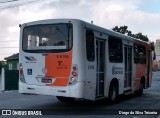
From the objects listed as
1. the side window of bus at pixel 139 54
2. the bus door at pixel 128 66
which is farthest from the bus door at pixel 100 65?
the side window of bus at pixel 139 54

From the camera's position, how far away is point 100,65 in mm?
14359

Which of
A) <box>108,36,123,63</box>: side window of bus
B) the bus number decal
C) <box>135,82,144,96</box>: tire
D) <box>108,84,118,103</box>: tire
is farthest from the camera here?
<box>135,82,144,96</box>: tire

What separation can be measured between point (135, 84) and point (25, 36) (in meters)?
7.25

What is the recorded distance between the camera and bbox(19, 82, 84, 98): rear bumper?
12461mm

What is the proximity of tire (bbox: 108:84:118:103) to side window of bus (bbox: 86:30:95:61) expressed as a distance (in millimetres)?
2532

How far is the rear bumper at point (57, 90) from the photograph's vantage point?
12.5 metres

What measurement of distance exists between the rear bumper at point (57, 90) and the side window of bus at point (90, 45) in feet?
3.87

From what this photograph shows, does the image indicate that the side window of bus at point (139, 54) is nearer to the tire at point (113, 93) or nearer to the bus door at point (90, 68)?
the tire at point (113, 93)

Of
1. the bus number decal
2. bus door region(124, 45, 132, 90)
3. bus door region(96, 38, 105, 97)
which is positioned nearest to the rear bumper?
bus door region(96, 38, 105, 97)

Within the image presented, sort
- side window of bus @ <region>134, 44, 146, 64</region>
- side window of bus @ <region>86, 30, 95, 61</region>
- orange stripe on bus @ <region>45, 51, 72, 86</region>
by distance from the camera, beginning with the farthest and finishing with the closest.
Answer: side window of bus @ <region>134, 44, 146, 64</region>
side window of bus @ <region>86, 30, 95, 61</region>
orange stripe on bus @ <region>45, 51, 72, 86</region>

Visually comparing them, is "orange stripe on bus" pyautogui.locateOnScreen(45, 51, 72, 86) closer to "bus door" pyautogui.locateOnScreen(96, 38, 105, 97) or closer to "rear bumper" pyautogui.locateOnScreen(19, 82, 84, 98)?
"rear bumper" pyautogui.locateOnScreen(19, 82, 84, 98)

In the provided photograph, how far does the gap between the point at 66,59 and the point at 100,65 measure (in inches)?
78.7

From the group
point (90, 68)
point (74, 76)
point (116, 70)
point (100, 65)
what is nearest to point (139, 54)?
point (116, 70)

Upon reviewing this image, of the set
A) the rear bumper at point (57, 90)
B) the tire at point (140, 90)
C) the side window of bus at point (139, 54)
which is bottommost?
the tire at point (140, 90)
